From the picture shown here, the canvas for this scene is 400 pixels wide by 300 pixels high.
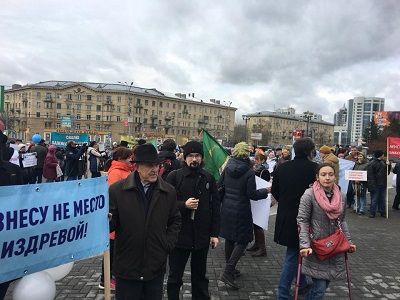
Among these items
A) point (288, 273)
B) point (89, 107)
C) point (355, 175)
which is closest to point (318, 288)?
point (288, 273)

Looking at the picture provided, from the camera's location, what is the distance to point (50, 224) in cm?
326

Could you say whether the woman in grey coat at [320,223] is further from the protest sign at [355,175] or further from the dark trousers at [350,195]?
the dark trousers at [350,195]

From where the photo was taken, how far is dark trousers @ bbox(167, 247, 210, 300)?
15.0ft

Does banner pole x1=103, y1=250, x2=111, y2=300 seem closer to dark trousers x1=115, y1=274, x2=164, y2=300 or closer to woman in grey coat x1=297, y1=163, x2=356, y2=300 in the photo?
dark trousers x1=115, y1=274, x2=164, y2=300

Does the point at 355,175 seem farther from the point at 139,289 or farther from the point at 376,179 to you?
the point at 139,289

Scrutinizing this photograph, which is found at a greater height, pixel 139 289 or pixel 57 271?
pixel 139 289

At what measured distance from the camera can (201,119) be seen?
139375mm

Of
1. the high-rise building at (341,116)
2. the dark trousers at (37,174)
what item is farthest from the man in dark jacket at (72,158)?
the high-rise building at (341,116)

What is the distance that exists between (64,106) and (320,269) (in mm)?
123615

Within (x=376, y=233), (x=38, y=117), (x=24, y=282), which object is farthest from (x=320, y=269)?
(x=38, y=117)

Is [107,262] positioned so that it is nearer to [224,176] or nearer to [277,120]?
[224,176]

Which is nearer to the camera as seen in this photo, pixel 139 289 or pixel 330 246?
pixel 139 289

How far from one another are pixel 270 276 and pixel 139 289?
312cm

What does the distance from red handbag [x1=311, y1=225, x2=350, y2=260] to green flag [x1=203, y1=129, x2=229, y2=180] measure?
309cm
